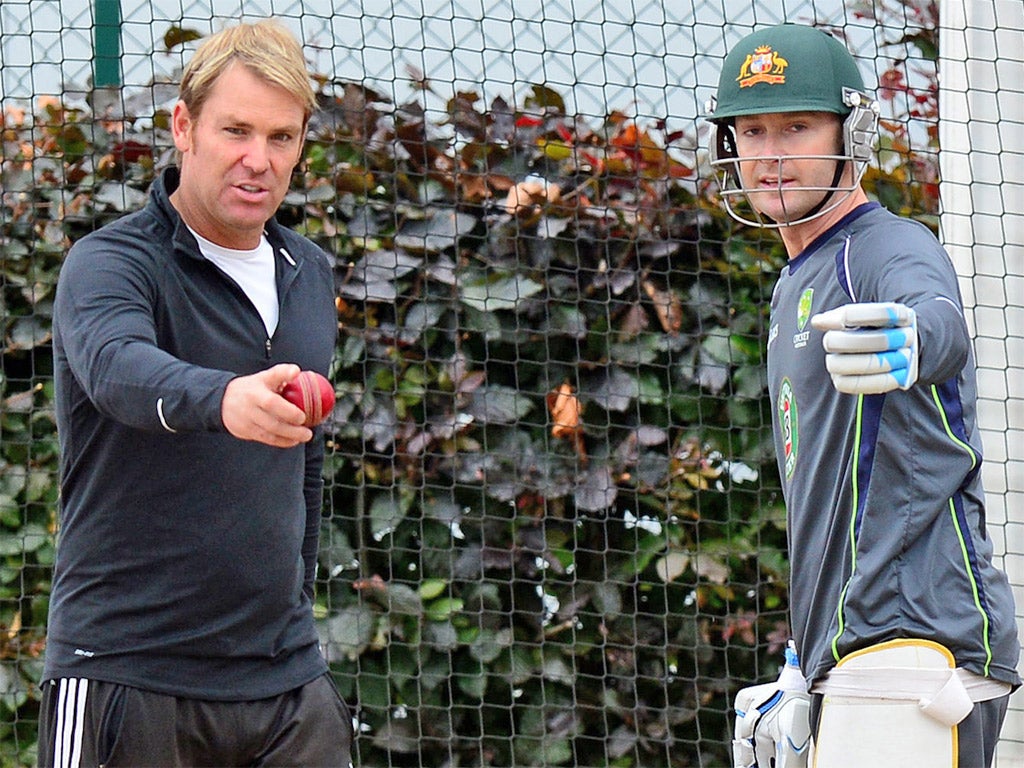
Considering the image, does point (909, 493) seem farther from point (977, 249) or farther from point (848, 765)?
point (977, 249)

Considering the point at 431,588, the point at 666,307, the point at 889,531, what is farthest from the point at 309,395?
the point at 666,307

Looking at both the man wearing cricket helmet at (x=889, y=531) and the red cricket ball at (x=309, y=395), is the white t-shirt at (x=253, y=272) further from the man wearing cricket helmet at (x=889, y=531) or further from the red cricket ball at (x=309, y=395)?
the man wearing cricket helmet at (x=889, y=531)

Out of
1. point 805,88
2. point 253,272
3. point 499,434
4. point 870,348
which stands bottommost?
point 499,434

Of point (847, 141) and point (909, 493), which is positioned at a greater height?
point (847, 141)

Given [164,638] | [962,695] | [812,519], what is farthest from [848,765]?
[164,638]

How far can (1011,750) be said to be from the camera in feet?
14.3

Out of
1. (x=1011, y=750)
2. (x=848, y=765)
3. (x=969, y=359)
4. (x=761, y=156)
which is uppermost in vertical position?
(x=761, y=156)

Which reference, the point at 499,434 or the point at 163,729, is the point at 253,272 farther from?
the point at 499,434

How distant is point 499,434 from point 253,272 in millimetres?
1892

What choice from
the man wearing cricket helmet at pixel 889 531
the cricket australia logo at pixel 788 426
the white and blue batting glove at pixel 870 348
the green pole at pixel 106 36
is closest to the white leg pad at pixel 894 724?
the man wearing cricket helmet at pixel 889 531

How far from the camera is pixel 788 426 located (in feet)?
8.79

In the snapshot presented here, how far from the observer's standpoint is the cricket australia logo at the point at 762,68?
8.84 ft

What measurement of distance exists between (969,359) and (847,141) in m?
0.44

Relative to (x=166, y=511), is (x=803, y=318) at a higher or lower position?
higher
